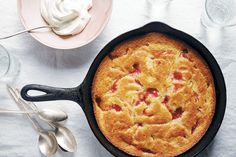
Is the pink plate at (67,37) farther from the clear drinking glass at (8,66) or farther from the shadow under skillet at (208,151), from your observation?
the shadow under skillet at (208,151)

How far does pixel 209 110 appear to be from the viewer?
61.6 inches

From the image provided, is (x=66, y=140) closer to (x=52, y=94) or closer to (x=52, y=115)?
(x=52, y=115)

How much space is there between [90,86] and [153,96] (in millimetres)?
182

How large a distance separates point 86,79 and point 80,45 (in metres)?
0.14

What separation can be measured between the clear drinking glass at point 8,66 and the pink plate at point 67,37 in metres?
0.11

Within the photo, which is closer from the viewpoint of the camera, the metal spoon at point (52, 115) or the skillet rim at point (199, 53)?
the skillet rim at point (199, 53)

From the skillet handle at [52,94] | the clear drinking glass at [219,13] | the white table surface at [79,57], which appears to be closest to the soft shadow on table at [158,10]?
the white table surface at [79,57]

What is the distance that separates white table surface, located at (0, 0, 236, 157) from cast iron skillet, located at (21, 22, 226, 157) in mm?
117

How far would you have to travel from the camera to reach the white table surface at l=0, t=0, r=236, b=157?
5.54 ft

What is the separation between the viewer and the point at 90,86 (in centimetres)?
158

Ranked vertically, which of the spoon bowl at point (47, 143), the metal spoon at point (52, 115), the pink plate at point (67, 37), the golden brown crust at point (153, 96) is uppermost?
the pink plate at point (67, 37)

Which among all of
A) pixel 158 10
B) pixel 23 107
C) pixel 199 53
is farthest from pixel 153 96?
pixel 23 107

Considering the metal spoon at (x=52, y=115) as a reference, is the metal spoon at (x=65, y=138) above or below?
below

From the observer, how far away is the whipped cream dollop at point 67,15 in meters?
1.65
